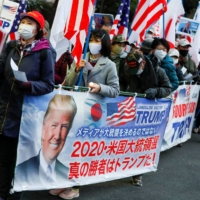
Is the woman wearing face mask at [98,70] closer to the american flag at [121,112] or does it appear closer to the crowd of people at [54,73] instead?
the crowd of people at [54,73]

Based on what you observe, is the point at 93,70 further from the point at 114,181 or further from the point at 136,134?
the point at 114,181

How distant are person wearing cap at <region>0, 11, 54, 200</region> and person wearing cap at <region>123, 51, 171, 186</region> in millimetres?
1821

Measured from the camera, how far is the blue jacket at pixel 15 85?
14.8 feet

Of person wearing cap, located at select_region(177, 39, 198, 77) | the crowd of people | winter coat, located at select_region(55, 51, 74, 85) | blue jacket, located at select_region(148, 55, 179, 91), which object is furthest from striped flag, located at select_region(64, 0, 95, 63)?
person wearing cap, located at select_region(177, 39, 198, 77)

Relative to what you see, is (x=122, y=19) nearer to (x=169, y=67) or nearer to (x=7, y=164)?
(x=169, y=67)

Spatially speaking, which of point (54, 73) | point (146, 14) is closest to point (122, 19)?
point (146, 14)

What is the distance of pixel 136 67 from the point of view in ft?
20.5

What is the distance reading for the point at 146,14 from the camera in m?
8.98

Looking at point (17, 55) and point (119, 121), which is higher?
point (17, 55)

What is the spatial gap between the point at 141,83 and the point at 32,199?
222cm

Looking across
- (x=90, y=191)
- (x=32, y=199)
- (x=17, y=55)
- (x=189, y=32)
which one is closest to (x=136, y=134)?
(x=90, y=191)

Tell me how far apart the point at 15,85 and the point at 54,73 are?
94cm

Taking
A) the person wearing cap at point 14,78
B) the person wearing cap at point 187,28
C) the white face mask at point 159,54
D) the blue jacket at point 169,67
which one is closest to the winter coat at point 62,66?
the white face mask at point 159,54

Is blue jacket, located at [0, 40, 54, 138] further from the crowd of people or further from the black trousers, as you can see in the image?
the black trousers
